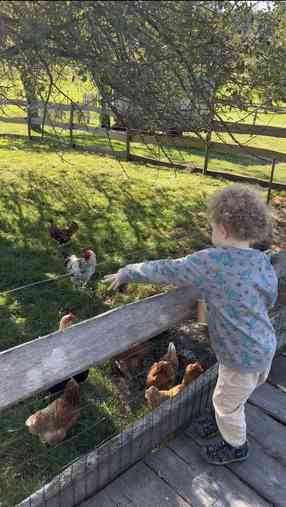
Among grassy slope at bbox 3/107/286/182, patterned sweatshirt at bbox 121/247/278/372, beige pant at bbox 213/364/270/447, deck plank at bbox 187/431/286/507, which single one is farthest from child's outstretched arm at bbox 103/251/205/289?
grassy slope at bbox 3/107/286/182

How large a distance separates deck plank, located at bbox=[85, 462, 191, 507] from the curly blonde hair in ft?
4.22

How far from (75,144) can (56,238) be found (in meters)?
7.88

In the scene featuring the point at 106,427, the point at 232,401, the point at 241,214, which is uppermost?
the point at 241,214

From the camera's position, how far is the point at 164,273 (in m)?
2.11

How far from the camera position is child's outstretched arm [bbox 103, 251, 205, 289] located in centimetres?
209

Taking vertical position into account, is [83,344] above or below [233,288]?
below

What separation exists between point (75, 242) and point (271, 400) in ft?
12.3

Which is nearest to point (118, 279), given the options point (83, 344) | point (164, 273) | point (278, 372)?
point (164, 273)

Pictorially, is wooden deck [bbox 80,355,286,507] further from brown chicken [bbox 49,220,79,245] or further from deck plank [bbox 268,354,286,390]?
brown chicken [bbox 49,220,79,245]

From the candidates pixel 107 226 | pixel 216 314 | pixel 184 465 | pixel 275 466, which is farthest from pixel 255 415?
pixel 107 226

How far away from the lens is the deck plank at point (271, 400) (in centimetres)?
275

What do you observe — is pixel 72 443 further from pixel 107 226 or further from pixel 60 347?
pixel 107 226

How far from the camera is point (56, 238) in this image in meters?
5.73

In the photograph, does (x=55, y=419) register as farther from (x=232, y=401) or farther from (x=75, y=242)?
(x=75, y=242)
